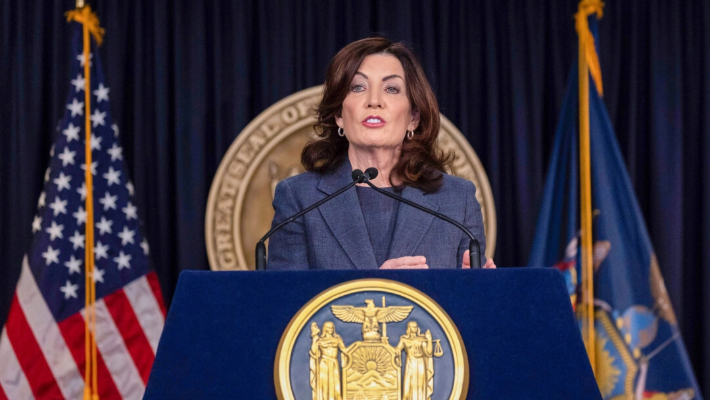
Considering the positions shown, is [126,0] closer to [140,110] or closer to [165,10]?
[165,10]

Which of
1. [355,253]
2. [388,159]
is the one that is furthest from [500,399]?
[388,159]

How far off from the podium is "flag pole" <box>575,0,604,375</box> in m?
2.16

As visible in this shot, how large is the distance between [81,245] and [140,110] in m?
0.71

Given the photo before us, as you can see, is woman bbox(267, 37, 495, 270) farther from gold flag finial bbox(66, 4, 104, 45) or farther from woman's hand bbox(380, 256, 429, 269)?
gold flag finial bbox(66, 4, 104, 45)

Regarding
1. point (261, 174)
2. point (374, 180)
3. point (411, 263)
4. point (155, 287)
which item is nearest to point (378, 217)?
point (374, 180)

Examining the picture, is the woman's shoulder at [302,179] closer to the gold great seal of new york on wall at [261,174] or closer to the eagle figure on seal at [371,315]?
the eagle figure on seal at [371,315]

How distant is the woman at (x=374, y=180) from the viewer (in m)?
1.93

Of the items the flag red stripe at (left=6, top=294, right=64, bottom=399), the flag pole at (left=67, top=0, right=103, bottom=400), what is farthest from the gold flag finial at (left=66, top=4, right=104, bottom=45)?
the flag red stripe at (left=6, top=294, right=64, bottom=399)

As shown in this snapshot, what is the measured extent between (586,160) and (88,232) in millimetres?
2166

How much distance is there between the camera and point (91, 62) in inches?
133

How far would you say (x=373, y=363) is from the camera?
1.09 metres

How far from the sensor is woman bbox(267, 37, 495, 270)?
193cm

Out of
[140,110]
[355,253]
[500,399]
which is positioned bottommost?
[500,399]

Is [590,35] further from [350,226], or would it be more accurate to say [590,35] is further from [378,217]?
[350,226]
